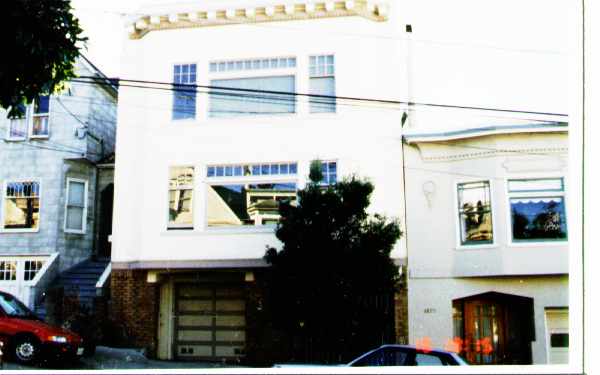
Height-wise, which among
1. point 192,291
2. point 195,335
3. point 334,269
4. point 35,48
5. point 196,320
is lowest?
point 195,335

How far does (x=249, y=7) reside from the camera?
11102 mm

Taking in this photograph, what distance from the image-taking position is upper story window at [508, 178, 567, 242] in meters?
9.50

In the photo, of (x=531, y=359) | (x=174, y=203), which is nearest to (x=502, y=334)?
(x=531, y=359)

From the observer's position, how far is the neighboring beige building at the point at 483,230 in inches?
369

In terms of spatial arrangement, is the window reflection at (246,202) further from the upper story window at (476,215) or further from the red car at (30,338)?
the red car at (30,338)

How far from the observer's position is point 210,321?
34.9ft

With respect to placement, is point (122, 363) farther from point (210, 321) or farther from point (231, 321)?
point (231, 321)

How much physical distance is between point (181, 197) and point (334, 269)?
11.6 ft

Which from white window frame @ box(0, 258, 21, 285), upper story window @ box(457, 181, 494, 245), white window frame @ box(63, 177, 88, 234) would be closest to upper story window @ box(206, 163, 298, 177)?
white window frame @ box(63, 177, 88, 234)

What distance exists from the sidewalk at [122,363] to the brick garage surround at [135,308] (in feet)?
1.49

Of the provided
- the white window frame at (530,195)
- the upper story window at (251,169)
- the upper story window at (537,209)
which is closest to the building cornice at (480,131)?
the white window frame at (530,195)

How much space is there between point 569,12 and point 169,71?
281 inches

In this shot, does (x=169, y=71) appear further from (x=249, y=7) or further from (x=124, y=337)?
(x=124, y=337)

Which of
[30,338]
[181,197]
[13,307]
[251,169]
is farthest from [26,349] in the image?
[251,169]
